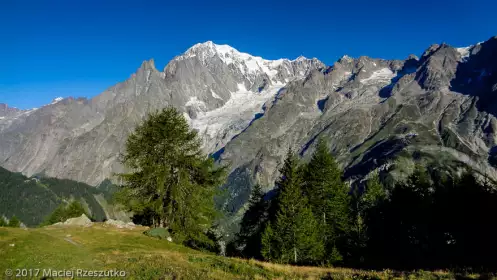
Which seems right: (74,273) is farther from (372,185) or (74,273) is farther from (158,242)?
(372,185)

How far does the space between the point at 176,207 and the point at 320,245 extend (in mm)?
17611

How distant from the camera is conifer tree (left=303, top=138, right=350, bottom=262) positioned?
145 feet

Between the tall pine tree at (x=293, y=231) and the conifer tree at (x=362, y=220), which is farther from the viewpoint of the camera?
the conifer tree at (x=362, y=220)

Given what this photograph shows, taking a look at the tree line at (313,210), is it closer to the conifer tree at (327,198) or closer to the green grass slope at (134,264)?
the conifer tree at (327,198)

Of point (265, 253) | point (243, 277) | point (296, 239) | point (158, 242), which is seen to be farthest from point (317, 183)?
point (243, 277)

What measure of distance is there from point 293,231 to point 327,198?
714 centimetres

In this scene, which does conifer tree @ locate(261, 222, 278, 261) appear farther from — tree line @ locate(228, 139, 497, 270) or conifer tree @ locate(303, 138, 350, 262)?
conifer tree @ locate(303, 138, 350, 262)

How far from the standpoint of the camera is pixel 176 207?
39.6m

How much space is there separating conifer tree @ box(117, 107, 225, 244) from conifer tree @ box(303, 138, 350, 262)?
14483 mm

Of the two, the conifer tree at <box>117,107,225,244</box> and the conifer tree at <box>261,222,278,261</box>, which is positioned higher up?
the conifer tree at <box>117,107,225,244</box>

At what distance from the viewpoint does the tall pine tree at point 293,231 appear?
39.9 metres

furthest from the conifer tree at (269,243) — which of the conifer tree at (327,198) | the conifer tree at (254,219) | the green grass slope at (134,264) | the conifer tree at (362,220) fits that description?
the green grass slope at (134,264)

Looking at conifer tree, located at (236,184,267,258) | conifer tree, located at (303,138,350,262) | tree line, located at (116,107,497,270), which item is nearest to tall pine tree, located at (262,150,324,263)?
tree line, located at (116,107,497,270)

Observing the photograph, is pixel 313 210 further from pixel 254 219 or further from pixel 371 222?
pixel 371 222
